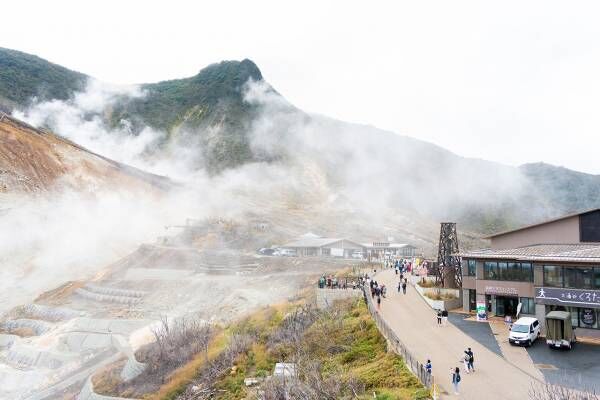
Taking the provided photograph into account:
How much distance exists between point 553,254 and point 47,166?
8075cm

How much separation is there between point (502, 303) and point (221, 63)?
185 m

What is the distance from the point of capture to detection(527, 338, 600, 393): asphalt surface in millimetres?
18469

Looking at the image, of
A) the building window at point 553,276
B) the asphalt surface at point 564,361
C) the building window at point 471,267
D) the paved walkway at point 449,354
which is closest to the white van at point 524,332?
the asphalt surface at point 564,361

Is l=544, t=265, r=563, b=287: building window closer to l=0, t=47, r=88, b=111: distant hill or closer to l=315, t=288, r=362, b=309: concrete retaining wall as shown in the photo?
l=315, t=288, r=362, b=309: concrete retaining wall

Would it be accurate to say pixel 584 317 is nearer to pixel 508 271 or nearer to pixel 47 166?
pixel 508 271

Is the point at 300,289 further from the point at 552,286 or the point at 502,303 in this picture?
the point at 552,286

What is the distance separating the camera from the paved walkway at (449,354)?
1750cm

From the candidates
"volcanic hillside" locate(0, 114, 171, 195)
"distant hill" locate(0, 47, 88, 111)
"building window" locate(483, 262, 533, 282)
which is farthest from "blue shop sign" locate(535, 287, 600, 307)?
"distant hill" locate(0, 47, 88, 111)

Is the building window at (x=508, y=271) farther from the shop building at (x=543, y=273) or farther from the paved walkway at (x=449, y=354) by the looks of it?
the paved walkway at (x=449, y=354)

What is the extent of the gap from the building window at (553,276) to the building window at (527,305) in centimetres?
265

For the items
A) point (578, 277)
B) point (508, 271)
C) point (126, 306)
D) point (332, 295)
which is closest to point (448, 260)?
point (508, 271)

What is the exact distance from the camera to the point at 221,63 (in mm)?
199750

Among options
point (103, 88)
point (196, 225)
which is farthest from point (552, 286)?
point (103, 88)

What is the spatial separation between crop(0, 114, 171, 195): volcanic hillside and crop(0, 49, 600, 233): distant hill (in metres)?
36.3
